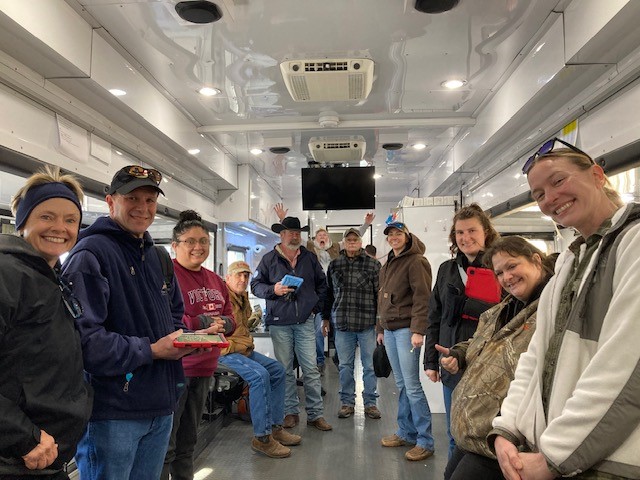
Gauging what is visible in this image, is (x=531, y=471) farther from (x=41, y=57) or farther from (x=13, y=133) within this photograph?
(x=41, y=57)

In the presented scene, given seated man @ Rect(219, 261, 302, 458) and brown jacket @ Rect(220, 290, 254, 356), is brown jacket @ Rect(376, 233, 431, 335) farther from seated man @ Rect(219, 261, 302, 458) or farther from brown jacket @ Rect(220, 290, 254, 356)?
brown jacket @ Rect(220, 290, 254, 356)

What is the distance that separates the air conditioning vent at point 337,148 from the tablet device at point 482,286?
9.31 feet

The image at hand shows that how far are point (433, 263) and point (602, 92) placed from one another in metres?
2.42

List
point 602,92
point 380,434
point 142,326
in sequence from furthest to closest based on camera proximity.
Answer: point 380,434
point 602,92
point 142,326

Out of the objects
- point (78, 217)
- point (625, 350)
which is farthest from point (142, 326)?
point (625, 350)

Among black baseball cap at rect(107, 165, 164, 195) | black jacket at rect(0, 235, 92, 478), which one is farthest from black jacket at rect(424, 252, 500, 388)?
black jacket at rect(0, 235, 92, 478)

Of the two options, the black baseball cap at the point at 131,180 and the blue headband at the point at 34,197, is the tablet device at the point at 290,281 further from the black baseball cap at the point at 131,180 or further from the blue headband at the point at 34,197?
the blue headband at the point at 34,197

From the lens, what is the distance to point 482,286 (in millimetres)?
2518

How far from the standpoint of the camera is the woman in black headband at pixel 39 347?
126 centimetres

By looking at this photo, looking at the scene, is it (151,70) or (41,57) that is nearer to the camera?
(41,57)

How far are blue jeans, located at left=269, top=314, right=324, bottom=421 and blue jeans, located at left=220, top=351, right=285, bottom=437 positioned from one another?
347 millimetres

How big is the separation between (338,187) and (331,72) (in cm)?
284

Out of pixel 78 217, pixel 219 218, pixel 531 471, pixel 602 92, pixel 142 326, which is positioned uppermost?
pixel 602 92

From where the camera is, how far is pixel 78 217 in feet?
5.26
